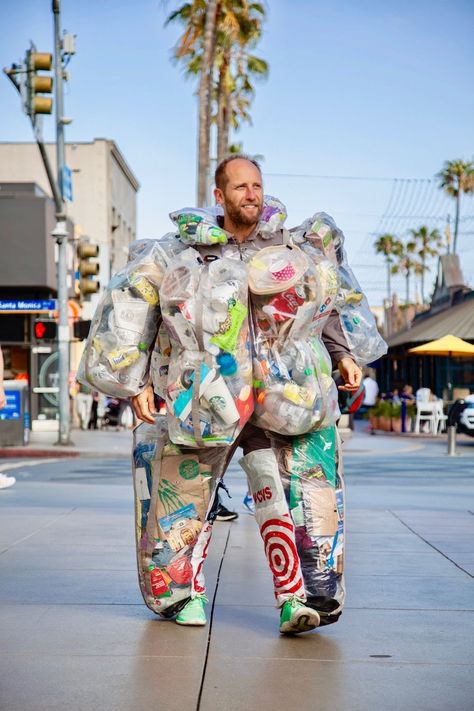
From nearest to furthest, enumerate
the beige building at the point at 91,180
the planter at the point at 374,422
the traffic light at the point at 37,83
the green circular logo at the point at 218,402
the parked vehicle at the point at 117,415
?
the green circular logo at the point at 218,402, the traffic light at the point at 37,83, the parked vehicle at the point at 117,415, the planter at the point at 374,422, the beige building at the point at 91,180

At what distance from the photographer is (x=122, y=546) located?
710 cm

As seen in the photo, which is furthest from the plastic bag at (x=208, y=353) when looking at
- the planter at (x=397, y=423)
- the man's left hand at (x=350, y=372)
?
the planter at (x=397, y=423)

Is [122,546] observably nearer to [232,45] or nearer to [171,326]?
[171,326]

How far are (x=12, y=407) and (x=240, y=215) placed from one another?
1782 centimetres

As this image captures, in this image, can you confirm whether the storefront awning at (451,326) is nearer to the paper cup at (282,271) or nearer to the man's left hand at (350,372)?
the man's left hand at (350,372)

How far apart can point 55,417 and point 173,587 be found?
1088 inches

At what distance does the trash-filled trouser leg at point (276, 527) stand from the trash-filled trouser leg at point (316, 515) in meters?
0.04

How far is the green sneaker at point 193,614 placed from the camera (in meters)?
4.63

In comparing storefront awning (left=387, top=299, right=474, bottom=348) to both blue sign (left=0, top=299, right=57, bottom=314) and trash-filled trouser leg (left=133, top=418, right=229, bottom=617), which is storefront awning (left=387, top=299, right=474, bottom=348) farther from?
trash-filled trouser leg (left=133, top=418, right=229, bottom=617)

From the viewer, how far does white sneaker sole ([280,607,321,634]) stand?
14.4 feet

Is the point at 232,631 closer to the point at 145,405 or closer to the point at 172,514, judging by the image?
the point at 172,514

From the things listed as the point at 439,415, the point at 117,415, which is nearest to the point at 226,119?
the point at 117,415

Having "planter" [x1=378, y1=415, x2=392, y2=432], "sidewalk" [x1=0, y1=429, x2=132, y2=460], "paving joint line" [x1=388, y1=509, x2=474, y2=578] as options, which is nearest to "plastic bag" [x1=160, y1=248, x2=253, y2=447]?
"paving joint line" [x1=388, y1=509, x2=474, y2=578]

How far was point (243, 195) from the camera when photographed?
4605mm
